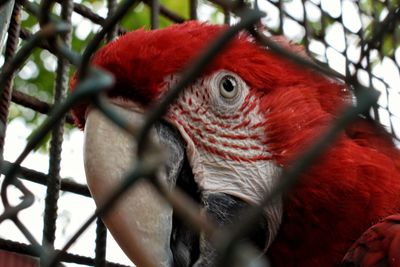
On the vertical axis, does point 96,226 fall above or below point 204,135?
below

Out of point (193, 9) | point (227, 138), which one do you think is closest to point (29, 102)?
point (227, 138)

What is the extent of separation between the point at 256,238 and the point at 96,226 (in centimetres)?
42

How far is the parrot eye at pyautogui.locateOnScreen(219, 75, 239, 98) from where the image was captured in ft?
5.20

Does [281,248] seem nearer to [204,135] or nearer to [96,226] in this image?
[204,135]

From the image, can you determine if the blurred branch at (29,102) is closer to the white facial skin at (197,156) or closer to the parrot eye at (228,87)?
the white facial skin at (197,156)

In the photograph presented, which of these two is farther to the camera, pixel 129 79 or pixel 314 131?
pixel 314 131

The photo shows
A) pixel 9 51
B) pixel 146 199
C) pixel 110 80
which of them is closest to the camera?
pixel 110 80

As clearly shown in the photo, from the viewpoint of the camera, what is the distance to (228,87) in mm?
1592

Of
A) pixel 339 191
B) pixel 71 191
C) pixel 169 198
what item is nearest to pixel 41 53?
pixel 71 191

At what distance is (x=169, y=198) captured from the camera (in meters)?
0.60

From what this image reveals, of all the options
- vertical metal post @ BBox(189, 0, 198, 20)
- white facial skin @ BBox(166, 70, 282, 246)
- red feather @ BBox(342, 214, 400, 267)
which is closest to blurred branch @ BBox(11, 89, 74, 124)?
white facial skin @ BBox(166, 70, 282, 246)

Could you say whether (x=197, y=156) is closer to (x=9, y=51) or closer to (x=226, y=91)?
(x=226, y=91)

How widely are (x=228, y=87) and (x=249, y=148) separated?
15 centimetres

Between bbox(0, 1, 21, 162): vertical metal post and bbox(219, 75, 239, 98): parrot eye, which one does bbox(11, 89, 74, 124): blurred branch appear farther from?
bbox(219, 75, 239, 98): parrot eye
